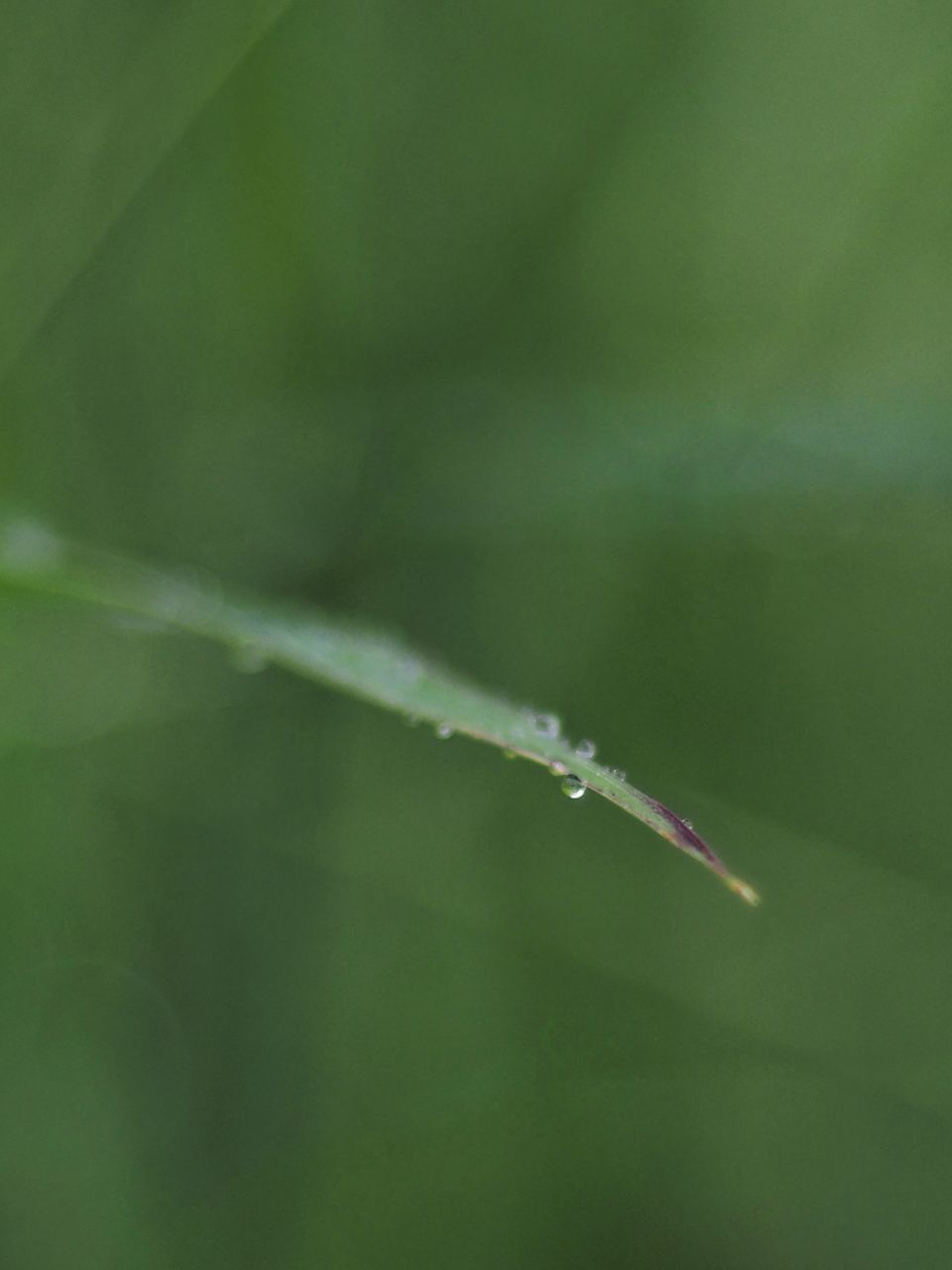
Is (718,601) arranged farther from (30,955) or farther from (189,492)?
(30,955)

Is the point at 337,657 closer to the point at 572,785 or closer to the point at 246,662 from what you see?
the point at 572,785

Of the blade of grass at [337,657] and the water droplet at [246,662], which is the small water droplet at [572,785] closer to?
the blade of grass at [337,657]

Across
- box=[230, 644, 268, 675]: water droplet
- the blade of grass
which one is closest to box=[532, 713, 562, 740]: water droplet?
the blade of grass

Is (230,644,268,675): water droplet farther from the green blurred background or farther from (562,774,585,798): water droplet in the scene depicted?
(562,774,585,798): water droplet

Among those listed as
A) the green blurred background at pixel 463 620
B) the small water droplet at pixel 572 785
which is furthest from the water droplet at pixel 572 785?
the green blurred background at pixel 463 620

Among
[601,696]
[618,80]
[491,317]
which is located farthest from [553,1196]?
[618,80]
